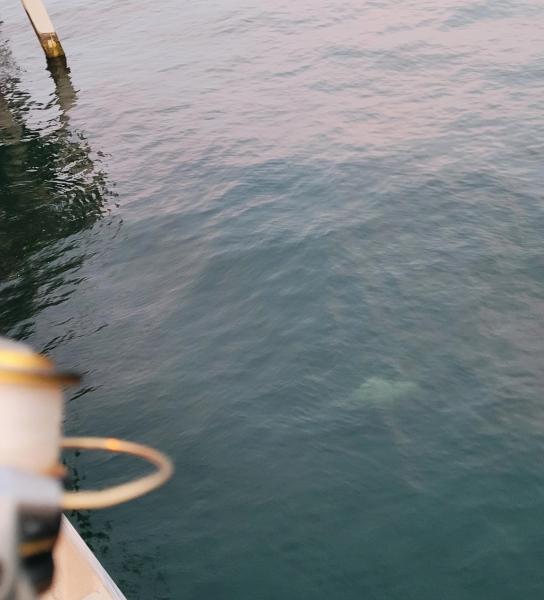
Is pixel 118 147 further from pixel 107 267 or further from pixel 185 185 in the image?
pixel 107 267

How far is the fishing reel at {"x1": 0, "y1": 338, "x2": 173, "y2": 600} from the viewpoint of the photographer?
3.74 meters

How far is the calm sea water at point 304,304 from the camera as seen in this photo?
40.1 ft

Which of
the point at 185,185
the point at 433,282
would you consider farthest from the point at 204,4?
the point at 433,282

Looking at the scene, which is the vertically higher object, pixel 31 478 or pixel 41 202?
pixel 31 478

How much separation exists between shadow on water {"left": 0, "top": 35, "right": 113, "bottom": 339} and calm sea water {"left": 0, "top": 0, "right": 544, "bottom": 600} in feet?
0.31

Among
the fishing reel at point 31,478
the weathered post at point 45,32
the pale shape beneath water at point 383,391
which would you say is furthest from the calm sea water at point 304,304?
the fishing reel at point 31,478

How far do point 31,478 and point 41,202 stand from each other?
2146 centimetres

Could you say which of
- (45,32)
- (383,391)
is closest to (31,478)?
(383,391)

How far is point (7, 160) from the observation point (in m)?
27.5

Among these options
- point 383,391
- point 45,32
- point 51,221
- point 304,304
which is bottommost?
point 383,391

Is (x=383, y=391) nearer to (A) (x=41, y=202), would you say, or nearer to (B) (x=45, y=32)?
(A) (x=41, y=202)

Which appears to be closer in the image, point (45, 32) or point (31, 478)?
point (31, 478)

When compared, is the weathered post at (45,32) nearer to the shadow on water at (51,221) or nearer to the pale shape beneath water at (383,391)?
the shadow on water at (51,221)

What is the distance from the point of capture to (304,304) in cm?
1827
